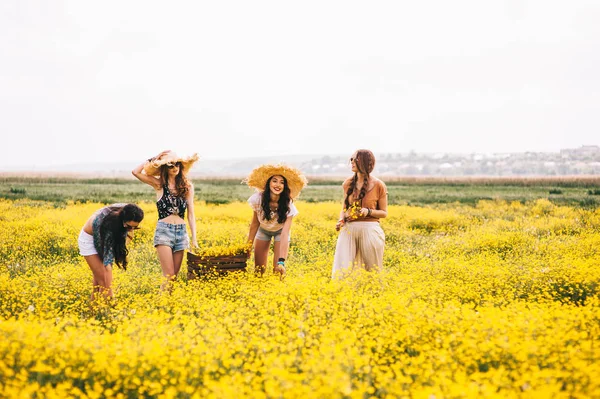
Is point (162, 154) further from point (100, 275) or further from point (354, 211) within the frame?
point (354, 211)

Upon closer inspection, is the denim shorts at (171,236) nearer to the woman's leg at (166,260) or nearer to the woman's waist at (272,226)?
the woman's leg at (166,260)

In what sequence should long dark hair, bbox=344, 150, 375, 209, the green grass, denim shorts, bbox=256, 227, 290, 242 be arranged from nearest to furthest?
long dark hair, bbox=344, 150, 375, 209 → denim shorts, bbox=256, 227, 290, 242 → the green grass

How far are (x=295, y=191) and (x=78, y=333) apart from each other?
12.7 ft

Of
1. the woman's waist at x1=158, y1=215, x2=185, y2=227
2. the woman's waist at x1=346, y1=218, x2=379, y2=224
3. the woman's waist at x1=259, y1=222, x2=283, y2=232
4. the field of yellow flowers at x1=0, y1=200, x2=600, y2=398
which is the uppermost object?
the woman's waist at x1=158, y1=215, x2=185, y2=227

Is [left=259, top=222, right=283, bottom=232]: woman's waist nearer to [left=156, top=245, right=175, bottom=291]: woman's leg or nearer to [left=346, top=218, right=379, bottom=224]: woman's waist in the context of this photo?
[left=346, top=218, right=379, bottom=224]: woman's waist

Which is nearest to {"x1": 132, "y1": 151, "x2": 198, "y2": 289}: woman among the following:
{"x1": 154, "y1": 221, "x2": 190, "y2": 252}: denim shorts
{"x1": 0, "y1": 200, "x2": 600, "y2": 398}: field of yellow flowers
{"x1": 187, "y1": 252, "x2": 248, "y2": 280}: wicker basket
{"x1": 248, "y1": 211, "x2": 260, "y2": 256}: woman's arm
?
{"x1": 154, "y1": 221, "x2": 190, "y2": 252}: denim shorts

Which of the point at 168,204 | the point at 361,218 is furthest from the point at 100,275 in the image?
the point at 361,218

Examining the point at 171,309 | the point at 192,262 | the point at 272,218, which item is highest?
the point at 272,218

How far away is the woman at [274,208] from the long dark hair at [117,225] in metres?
1.89

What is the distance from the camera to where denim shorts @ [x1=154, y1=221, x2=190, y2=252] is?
6.30 meters

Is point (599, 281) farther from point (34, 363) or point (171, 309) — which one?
point (34, 363)

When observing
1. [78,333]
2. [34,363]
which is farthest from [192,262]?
[34,363]

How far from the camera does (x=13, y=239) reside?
1081cm

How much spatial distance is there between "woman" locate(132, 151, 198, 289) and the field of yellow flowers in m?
0.52
